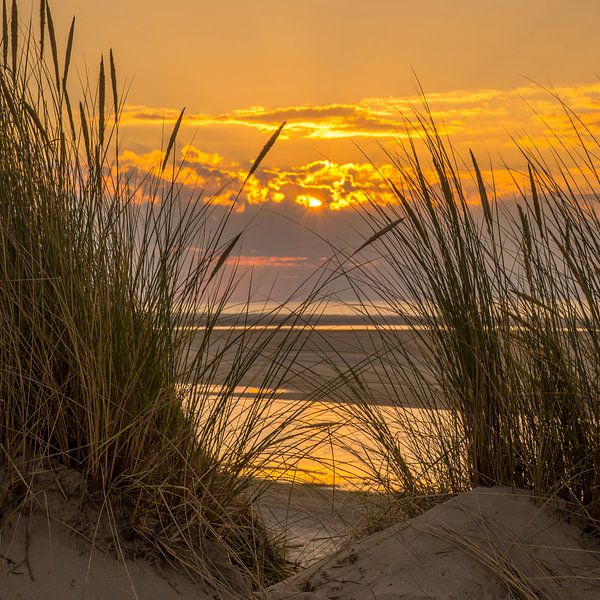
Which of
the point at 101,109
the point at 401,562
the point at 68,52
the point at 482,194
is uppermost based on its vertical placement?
the point at 68,52

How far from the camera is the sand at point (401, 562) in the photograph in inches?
83.7

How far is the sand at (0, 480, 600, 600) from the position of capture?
2.13 metres

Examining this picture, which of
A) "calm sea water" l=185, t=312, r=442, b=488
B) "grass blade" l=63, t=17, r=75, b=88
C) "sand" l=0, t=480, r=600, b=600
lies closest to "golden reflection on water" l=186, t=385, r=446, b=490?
"calm sea water" l=185, t=312, r=442, b=488

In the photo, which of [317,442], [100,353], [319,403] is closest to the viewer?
[100,353]

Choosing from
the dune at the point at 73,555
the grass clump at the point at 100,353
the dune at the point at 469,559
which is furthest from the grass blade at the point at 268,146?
the dune at the point at 469,559

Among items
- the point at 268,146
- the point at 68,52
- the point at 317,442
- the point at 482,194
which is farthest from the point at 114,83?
the point at 317,442

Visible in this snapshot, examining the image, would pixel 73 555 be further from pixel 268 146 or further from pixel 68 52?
pixel 68 52

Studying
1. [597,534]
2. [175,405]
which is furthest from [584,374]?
[175,405]

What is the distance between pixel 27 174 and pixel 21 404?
638mm

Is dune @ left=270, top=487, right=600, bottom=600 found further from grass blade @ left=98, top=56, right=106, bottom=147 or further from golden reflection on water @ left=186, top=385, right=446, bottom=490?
grass blade @ left=98, top=56, right=106, bottom=147

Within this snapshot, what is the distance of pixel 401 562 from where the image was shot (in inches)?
98.0

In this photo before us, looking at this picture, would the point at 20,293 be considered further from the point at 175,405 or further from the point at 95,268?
the point at 175,405

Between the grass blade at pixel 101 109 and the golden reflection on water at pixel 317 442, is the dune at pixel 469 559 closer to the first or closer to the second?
the golden reflection on water at pixel 317 442

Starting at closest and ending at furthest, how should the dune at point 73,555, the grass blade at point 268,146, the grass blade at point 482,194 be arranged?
the dune at point 73,555, the grass blade at point 268,146, the grass blade at point 482,194
